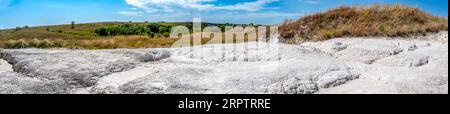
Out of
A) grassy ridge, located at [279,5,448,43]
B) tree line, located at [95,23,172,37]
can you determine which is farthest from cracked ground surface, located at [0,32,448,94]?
tree line, located at [95,23,172,37]

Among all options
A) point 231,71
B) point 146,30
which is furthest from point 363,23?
point 146,30

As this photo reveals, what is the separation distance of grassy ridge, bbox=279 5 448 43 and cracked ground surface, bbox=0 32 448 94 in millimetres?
3177

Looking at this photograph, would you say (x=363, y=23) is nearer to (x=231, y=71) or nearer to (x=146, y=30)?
(x=231, y=71)

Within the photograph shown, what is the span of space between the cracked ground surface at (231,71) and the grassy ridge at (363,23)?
318cm

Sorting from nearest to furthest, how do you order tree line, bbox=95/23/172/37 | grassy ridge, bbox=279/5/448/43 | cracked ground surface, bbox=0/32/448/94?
cracked ground surface, bbox=0/32/448/94 → grassy ridge, bbox=279/5/448/43 → tree line, bbox=95/23/172/37

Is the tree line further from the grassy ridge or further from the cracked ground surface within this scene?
the cracked ground surface

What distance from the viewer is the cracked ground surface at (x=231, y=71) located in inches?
291

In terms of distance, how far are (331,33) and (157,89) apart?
8.02m

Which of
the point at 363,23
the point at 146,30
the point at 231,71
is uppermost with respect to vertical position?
the point at 363,23

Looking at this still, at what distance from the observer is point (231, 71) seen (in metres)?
8.65

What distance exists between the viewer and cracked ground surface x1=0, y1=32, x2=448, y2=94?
24.2 feet

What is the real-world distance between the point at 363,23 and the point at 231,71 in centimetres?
794

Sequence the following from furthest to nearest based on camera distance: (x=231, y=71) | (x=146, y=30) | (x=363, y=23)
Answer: (x=146, y=30) → (x=363, y=23) → (x=231, y=71)
